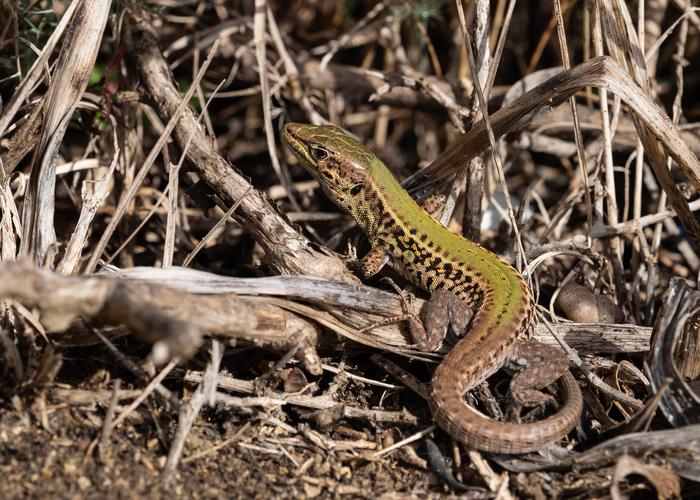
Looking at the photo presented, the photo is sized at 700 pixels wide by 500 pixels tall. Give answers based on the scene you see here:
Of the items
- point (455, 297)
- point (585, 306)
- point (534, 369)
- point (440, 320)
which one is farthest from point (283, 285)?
point (585, 306)

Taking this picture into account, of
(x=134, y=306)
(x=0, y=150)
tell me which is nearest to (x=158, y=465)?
(x=134, y=306)

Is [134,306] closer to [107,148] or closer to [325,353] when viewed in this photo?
[325,353]

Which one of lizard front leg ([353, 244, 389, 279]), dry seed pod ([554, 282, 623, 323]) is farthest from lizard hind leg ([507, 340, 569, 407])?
lizard front leg ([353, 244, 389, 279])

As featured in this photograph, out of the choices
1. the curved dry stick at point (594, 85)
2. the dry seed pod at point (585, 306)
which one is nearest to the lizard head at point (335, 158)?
the curved dry stick at point (594, 85)

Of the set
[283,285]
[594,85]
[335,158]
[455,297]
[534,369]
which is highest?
[594,85]

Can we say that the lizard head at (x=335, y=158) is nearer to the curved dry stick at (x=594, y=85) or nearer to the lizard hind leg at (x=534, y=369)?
the curved dry stick at (x=594, y=85)

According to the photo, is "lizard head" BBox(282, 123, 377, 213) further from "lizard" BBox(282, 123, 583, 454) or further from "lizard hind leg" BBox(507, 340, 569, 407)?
"lizard hind leg" BBox(507, 340, 569, 407)

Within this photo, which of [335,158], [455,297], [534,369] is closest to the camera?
[534,369]

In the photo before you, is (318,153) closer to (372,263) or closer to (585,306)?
(372,263)
